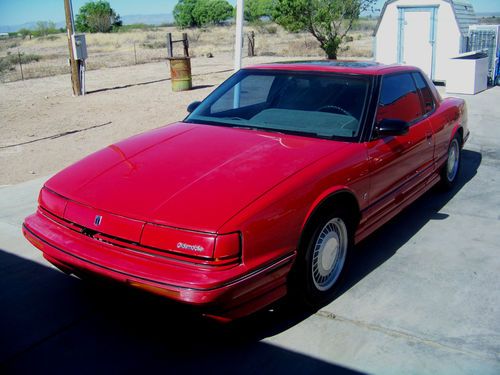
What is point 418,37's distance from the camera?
16.0 m

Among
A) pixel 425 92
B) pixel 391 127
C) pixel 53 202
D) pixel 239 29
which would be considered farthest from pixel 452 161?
pixel 53 202

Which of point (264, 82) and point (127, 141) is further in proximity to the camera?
point (264, 82)

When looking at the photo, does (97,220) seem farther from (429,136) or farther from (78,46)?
(78,46)

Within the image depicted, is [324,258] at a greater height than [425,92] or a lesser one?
lesser

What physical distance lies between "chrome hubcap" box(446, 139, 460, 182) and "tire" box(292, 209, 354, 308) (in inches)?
106

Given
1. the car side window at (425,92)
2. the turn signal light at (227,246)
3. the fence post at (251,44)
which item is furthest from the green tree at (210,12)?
the turn signal light at (227,246)

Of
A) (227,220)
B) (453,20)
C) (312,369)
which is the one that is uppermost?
(453,20)

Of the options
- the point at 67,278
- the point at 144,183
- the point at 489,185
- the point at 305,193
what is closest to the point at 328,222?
the point at 305,193

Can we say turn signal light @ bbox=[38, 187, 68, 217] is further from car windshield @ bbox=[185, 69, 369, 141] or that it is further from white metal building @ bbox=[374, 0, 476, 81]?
white metal building @ bbox=[374, 0, 476, 81]

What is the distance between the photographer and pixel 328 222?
3.68 meters

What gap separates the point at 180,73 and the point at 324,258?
13371 mm

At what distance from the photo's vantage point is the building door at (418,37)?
15805 millimetres

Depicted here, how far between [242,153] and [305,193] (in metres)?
0.62

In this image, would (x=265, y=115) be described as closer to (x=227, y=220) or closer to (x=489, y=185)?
(x=227, y=220)
